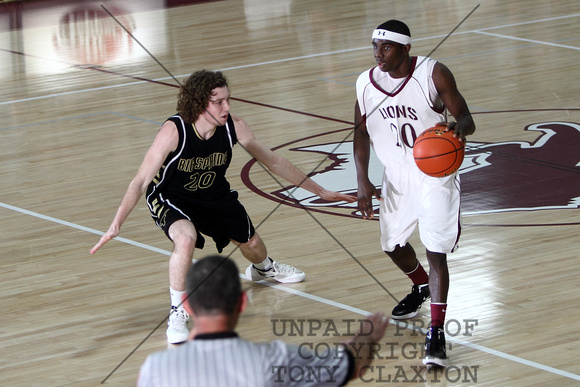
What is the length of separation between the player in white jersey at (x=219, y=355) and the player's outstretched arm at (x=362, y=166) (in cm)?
239

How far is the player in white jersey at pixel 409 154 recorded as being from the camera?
4574 millimetres

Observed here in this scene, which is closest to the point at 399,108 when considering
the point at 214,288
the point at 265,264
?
the point at 265,264

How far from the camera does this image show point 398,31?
187 inches

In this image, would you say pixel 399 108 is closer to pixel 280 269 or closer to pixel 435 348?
pixel 435 348

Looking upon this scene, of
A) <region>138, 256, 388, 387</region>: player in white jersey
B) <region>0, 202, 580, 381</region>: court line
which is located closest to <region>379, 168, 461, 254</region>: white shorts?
<region>0, 202, 580, 381</region>: court line

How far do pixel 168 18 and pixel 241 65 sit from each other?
458 centimetres

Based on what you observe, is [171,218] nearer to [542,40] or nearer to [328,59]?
[328,59]

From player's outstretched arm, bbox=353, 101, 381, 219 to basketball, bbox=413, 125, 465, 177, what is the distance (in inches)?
18.5

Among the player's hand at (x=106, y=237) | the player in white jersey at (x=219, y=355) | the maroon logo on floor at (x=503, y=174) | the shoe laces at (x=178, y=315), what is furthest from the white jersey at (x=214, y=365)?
the maroon logo on floor at (x=503, y=174)

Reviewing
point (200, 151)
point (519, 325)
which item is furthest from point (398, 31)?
point (519, 325)

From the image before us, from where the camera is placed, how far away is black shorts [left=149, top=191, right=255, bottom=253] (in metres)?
5.22

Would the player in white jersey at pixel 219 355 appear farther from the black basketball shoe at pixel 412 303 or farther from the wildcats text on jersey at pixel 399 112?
the black basketball shoe at pixel 412 303

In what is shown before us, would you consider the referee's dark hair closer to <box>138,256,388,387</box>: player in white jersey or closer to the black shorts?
<box>138,256,388,387</box>: player in white jersey

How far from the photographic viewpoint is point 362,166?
5.05 m
